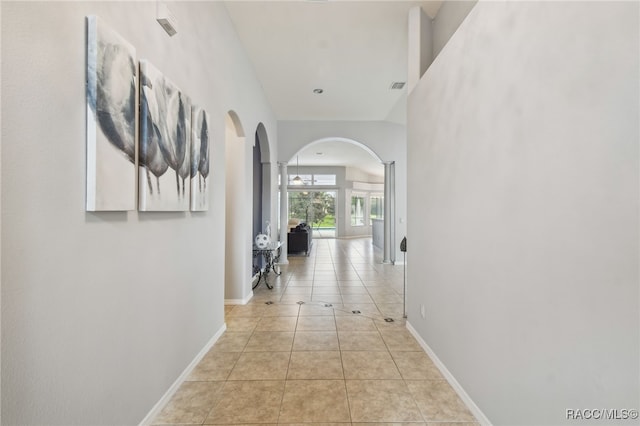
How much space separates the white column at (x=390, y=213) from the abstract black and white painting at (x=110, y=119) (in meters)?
6.33

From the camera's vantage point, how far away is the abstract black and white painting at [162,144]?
1.68m

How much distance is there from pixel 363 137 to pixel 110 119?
6248 mm

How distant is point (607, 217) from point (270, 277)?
531 centimetres

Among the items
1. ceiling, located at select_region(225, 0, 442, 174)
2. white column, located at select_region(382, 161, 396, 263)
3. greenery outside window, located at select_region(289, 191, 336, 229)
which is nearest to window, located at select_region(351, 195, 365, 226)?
greenery outside window, located at select_region(289, 191, 336, 229)

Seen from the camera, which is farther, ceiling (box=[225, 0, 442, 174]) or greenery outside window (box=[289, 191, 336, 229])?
greenery outside window (box=[289, 191, 336, 229])

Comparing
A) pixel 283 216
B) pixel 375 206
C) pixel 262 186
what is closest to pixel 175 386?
pixel 262 186

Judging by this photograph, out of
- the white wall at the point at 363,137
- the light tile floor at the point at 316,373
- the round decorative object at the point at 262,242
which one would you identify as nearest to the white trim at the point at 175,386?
the light tile floor at the point at 316,373

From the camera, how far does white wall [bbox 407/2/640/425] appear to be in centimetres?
101

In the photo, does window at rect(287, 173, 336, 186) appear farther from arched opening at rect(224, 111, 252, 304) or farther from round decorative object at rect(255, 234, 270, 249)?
arched opening at rect(224, 111, 252, 304)

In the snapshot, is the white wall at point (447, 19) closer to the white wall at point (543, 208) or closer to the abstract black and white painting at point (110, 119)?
the white wall at point (543, 208)

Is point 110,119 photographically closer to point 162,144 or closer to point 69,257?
point 162,144

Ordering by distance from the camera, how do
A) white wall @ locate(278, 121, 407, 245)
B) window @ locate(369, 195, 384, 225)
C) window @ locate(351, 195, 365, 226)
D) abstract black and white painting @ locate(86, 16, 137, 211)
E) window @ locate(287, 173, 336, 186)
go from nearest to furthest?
abstract black and white painting @ locate(86, 16, 137, 211), white wall @ locate(278, 121, 407, 245), window @ locate(287, 173, 336, 186), window @ locate(351, 195, 365, 226), window @ locate(369, 195, 384, 225)

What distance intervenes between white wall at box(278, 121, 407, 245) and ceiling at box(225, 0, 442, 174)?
0.76 metres

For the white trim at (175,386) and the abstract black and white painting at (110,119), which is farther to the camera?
the white trim at (175,386)
